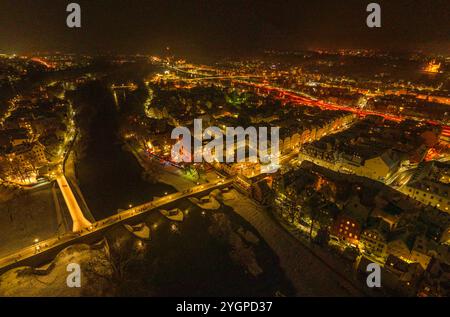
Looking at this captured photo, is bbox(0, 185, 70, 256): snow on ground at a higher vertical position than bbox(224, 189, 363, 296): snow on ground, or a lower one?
higher

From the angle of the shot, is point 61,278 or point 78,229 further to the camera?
point 78,229

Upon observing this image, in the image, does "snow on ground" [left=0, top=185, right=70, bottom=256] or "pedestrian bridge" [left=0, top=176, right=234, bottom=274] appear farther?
"snow on ground" [left=0, top=185, right=70, bottom=256]

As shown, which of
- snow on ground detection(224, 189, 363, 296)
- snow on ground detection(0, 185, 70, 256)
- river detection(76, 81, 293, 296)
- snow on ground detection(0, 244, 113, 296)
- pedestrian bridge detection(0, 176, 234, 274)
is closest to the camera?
snow on ground detection(0, 244, 113, 296)

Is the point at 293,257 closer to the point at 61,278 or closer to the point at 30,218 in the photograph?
the point at 61,278

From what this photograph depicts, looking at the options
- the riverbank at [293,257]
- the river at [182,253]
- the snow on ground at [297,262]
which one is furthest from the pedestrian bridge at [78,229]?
the snow on ground at [297,262]

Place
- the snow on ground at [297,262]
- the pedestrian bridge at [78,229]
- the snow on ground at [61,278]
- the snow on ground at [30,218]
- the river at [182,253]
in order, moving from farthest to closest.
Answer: the snow on ground at [30,218] < the pedestrian bridge at [78,229] < the river at [182,253] < the snow on ground at [297,262] < the snow on ground at [61,278]

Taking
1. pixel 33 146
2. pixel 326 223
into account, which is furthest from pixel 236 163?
pixel 33 146

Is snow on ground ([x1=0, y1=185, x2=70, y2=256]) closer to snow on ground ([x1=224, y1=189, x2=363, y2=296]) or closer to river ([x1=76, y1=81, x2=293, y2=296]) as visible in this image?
river ([x1=76, y1=81, x2=293, y2=296])

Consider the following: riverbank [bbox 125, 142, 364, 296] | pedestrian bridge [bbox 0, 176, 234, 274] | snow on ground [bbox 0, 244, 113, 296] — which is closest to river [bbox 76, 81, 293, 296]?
riverbank [bbox 125, 142, 364, 296]

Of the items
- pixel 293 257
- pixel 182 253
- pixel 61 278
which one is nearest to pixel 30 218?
pixel 61 278

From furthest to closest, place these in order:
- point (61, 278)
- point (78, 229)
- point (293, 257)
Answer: point (78, 229), point (293, 257), point (61, 278)

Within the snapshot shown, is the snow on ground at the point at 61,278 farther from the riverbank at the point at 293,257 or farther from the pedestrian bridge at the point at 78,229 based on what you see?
the riverbank at the point at 293,257
